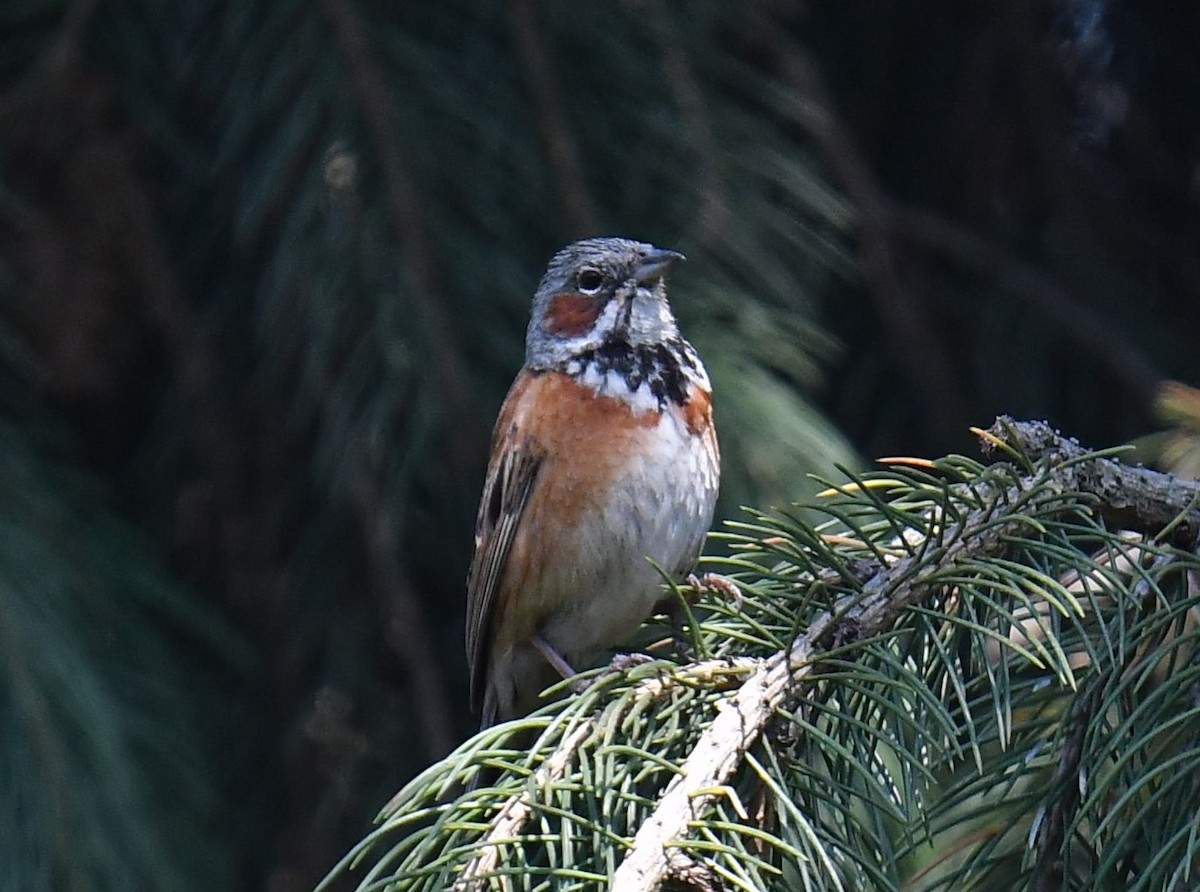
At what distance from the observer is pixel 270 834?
3650 millimetres

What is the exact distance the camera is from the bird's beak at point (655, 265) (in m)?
3.13

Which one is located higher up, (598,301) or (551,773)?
(598,301)

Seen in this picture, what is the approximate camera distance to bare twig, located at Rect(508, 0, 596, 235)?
312 cm

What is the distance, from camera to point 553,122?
3.13 m

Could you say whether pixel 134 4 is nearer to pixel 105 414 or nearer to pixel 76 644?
pixel 105 414

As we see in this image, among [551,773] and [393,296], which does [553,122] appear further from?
[551,773]

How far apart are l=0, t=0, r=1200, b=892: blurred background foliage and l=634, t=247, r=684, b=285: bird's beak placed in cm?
6

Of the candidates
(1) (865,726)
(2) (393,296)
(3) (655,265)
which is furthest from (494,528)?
(1) (865,726)

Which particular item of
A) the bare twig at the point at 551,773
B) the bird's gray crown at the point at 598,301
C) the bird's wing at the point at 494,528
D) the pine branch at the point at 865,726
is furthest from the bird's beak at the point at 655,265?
the bare twig at the point at 551,773

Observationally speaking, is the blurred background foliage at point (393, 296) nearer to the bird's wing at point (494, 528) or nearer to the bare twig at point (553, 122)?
the bare twig at point (553, 122)

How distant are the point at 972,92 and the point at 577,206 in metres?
1.40

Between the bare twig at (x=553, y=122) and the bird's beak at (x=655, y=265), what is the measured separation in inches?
4.9

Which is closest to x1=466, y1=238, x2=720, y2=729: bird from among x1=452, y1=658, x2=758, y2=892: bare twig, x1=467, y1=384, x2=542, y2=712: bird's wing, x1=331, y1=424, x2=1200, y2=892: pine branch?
x1=467, y1=384, x2=542, y2=712: bird's wing

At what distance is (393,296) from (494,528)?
1.63 ft
